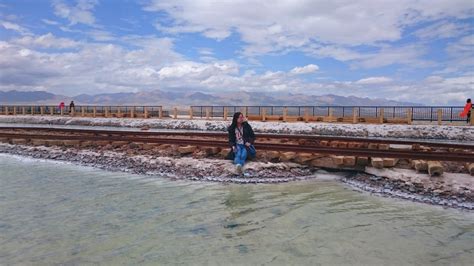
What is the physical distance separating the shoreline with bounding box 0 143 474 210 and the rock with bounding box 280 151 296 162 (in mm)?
239

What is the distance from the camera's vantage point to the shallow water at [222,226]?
5.80m

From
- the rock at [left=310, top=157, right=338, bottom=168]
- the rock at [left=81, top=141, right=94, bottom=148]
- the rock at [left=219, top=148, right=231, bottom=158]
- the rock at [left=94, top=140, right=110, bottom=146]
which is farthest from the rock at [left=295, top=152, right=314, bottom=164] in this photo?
the rock at [left=81, top=141, right=94, bottom=148]

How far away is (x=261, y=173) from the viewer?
11562 mm

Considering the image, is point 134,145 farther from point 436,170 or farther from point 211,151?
point 436,170

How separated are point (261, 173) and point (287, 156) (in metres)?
1.60

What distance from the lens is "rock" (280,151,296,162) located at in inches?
503

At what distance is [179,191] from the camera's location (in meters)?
9.87

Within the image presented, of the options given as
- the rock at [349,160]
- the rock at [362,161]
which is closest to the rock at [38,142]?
the rock at [349,160]

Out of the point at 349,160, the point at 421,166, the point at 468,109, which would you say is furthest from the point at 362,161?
the point at 468,109

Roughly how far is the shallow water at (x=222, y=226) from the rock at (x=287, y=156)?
2.17 m

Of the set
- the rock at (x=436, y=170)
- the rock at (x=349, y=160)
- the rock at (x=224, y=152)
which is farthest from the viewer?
the rock at (x=224, y=152)

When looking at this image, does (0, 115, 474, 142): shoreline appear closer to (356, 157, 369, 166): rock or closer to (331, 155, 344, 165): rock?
(331, 155, 344, 165): rock

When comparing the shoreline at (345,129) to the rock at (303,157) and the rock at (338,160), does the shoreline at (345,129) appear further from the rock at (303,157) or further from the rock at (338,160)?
the rock at (338,160)

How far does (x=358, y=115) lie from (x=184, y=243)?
29129 millimetres
